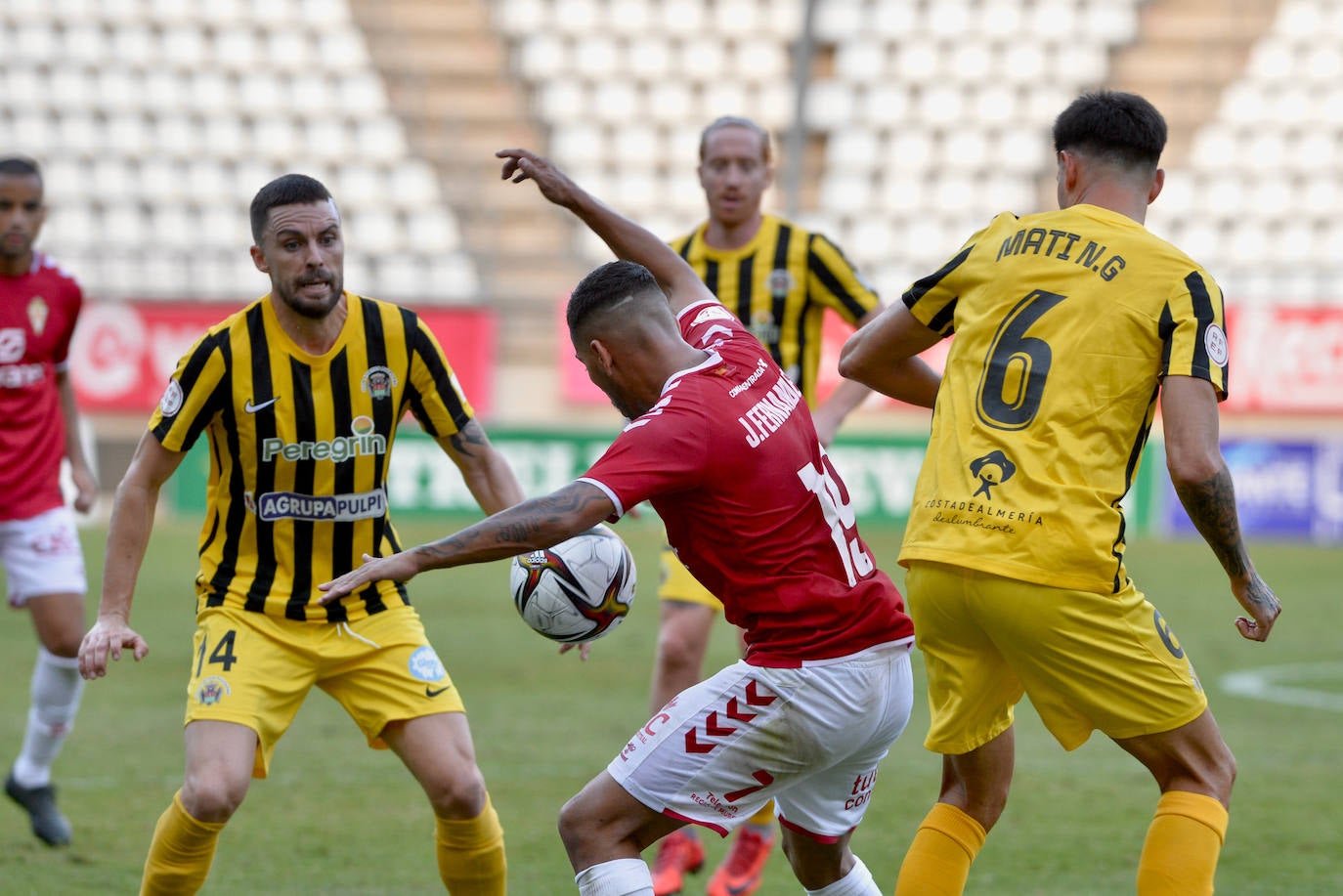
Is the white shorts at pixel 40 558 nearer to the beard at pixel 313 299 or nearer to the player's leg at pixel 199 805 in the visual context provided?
the player's leg at pixel 199 805

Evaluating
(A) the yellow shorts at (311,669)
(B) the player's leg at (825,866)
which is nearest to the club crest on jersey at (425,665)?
(A) the yellow shorts at (311,669)

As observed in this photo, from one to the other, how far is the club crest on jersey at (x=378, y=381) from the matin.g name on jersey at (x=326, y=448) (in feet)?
0.41

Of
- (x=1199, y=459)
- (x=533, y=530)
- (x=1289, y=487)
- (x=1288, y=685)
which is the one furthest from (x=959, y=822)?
(x=1289, y=487)

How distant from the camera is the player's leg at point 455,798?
4246 millimetres

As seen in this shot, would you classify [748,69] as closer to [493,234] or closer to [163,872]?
[493,234]

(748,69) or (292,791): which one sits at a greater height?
(748,69)

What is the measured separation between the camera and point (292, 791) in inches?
267

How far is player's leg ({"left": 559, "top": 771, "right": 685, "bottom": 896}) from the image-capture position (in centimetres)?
357

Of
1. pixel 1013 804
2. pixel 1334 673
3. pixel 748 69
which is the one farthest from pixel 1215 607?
pixel 748 69

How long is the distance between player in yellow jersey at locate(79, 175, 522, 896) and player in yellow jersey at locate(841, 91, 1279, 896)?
4.73 feet

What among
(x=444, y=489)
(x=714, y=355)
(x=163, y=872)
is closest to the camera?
(x=714, y=355)

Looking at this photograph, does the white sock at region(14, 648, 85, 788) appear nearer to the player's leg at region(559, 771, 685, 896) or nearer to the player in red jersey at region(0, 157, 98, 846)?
the player in red jersey at region(0, 157, 98, 846)

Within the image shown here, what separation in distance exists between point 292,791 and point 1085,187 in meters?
4.54

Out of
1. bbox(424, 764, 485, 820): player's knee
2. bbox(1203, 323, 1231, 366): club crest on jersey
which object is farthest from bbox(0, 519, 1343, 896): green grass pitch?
bbox(1203, 323, 1231, 366): club crest on jersey
